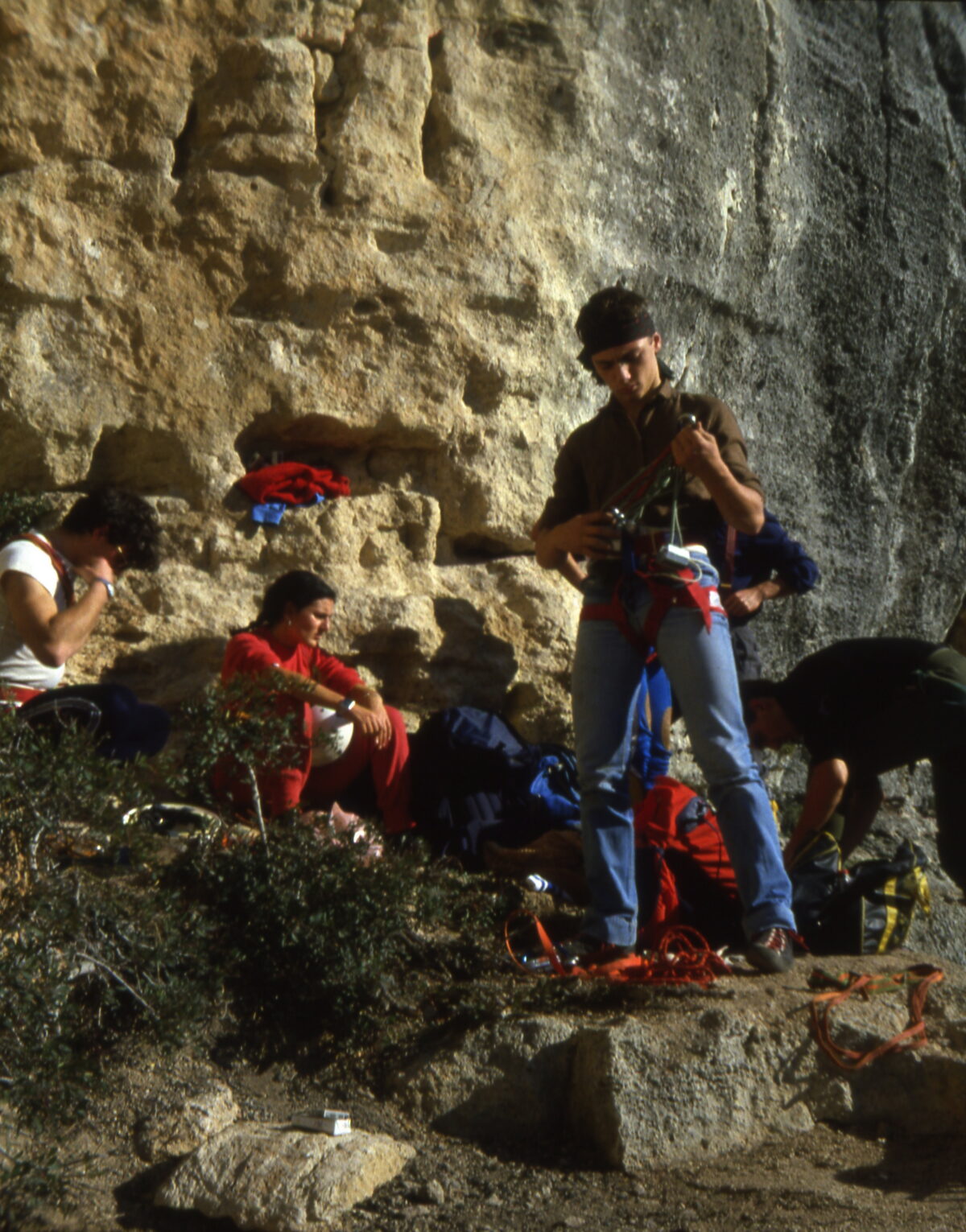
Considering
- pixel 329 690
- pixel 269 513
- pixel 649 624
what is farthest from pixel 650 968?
pixel 269 513

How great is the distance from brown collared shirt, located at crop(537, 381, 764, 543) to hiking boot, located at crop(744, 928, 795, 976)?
3.96 ft

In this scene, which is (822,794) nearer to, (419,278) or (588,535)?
(588,535)

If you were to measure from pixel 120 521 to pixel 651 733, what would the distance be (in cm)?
200

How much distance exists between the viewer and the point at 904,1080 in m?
3.81

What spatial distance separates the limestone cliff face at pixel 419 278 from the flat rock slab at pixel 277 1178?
2653mm

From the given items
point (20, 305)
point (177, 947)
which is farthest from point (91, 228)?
point (177, 947)

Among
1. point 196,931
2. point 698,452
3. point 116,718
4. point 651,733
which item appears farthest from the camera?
point 651,733

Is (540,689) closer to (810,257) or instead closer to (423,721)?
(423,721)

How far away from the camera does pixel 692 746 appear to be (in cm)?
410

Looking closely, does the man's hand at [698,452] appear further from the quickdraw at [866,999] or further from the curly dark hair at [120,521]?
the curly dark hair at [120,521]

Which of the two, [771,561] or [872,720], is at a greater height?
[771,561]

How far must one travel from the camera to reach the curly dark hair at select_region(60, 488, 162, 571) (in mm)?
4707

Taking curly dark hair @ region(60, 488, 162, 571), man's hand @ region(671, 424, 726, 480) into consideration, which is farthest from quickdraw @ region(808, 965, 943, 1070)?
curly dark hair @ region(60, 488, 162, 571)

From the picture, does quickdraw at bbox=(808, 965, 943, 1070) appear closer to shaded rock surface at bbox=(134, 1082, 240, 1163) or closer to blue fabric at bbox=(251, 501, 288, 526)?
shaded rock surface at bbox=(134, 1082, 240, 1163)
